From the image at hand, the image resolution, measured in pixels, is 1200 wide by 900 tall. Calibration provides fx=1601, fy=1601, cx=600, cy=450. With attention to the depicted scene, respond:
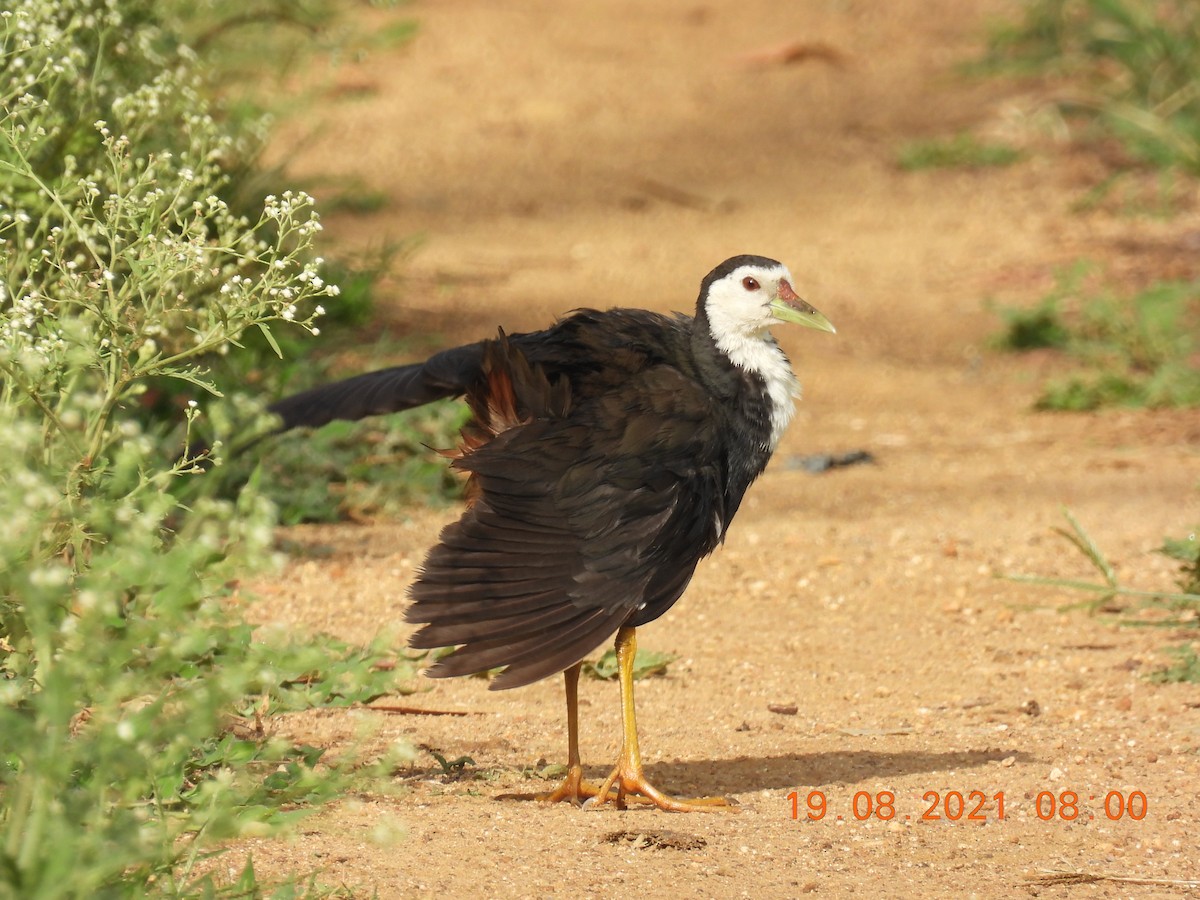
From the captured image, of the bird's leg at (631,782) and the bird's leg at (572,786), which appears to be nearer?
the bird's leg at (631,782)

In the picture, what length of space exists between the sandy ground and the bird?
391mm

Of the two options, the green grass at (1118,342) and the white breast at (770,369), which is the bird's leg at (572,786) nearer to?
the white breast at (770,369)

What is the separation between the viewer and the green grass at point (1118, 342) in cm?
816

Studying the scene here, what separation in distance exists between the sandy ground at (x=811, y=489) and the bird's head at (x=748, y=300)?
1.11 m

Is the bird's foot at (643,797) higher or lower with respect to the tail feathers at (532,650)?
lower

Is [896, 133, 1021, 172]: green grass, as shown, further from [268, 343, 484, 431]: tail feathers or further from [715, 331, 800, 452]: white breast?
[268, 343, 484, 431]: tail feathers

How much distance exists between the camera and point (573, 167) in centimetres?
1209

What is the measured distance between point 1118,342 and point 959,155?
377 centimetres

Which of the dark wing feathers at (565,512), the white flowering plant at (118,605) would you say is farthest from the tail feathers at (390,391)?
the white flowering plant at (118,605)

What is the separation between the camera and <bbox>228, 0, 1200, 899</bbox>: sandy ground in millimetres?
3475

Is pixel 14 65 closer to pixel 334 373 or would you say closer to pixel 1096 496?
pixel 334 373

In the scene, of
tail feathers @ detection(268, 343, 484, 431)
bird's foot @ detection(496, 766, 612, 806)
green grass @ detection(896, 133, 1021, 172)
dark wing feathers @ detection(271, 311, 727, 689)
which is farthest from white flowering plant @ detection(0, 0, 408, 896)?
green grass @ detection(896, 133, 1021, 172)

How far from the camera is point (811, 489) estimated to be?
22.8 feet
